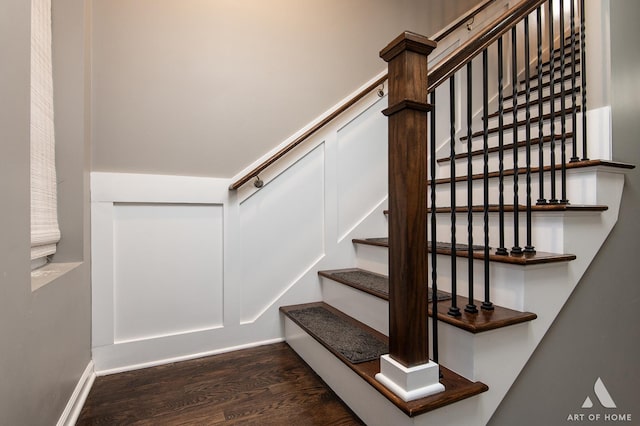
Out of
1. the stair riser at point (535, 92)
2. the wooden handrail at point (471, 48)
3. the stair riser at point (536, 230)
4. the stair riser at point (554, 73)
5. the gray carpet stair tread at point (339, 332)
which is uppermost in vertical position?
the stair riser at point (554, 73)

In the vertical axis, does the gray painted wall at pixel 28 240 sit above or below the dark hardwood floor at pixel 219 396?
above

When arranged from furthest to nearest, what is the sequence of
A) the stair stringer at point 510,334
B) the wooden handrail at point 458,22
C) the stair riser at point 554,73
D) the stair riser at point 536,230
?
the wooden handrail at point 458,22 → the stair riser at point 554,73 → the stair riser at point 536,230 → the stair stringer at point 510,334

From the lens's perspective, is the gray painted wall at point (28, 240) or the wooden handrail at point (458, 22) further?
the wooden handrail at point (458, 22)

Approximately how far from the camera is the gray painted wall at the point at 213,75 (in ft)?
5.08

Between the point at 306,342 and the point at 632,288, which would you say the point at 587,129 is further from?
the point at 306,342

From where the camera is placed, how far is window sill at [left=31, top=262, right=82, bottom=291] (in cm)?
96

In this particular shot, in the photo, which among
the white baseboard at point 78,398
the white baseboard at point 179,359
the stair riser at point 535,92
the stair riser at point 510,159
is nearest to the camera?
the white baseboard at point 78,398

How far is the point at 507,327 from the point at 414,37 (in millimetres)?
967

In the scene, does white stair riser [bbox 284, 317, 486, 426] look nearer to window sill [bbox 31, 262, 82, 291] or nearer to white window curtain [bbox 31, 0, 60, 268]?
window sill [bbox 31, 262, 82, 291]

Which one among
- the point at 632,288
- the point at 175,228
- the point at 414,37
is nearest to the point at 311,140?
the point at 175,228

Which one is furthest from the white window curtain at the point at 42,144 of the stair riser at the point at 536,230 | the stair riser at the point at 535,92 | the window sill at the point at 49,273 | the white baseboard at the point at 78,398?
the stair riser at the point at 535,92

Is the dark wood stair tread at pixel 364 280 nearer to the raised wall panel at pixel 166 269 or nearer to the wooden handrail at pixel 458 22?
the raised wall panel at pixel 166 269

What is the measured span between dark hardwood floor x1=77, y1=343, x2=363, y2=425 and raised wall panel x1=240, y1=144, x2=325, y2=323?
14.0 inches

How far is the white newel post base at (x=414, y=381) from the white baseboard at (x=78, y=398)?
3.67 ft
